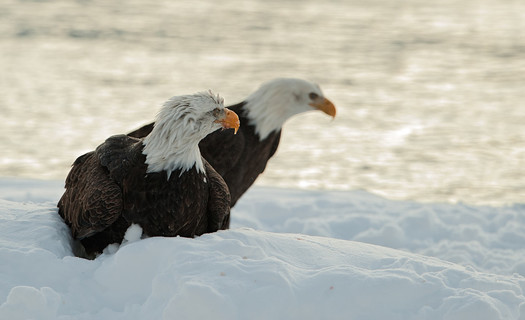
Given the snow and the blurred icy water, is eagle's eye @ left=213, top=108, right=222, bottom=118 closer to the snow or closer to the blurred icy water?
the snow

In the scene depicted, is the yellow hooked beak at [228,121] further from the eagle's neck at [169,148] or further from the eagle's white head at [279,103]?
the eagle's white head at [279,103]

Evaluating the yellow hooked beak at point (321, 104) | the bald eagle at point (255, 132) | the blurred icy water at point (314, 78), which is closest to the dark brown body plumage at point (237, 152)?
the bald eagle at point (255, 132)

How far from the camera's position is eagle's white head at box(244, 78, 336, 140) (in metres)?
5.74

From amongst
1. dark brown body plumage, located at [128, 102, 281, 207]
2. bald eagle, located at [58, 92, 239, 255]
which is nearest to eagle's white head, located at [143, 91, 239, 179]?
bald eagle, located at [58, 92, 239, 255]

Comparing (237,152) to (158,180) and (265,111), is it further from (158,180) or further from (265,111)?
(158,180)

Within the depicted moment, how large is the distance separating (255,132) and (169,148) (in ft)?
5.86

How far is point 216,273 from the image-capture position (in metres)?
3.58

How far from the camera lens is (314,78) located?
12156 millimetres

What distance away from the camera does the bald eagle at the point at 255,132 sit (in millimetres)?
5375

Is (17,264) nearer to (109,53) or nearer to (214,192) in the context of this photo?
(214,192)

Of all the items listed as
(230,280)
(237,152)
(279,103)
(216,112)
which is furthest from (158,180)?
(279,103)

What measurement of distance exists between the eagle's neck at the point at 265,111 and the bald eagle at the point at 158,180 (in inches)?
63.6

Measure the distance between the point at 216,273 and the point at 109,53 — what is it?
10633 mm

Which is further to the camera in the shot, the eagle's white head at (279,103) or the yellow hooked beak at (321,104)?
the yellow hooked beak at (321,104)
